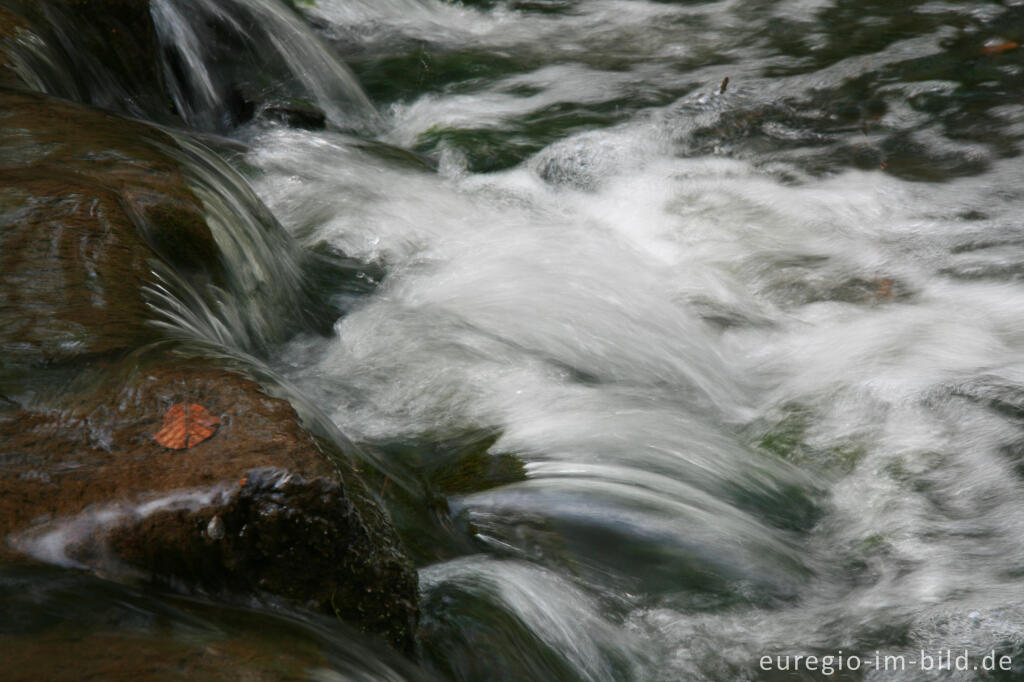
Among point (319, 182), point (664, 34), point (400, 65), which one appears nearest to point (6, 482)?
point (319, 182)

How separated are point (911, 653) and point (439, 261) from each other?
258cm

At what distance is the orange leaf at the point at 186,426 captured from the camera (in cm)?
192

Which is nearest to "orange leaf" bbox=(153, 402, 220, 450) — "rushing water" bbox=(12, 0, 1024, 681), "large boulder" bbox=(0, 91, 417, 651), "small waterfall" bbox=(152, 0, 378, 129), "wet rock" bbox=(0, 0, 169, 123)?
"large boulder" bbox=(0, 91, 417, 651)

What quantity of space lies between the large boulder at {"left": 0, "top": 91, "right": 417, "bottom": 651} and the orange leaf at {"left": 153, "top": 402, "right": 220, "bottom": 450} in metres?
0.01

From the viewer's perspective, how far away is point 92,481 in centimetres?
186

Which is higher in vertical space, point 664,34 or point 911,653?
point 664,34

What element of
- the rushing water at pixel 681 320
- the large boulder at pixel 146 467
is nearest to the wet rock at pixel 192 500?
the large boulder at pixel 146 467

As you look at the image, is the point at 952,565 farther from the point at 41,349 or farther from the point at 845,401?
the point at 41,349

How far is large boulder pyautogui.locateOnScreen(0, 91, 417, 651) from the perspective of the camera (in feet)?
5.96

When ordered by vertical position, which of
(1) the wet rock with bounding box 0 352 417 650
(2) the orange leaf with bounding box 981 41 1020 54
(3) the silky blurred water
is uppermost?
(1) the wet rock with bounding box 0 352 417 650

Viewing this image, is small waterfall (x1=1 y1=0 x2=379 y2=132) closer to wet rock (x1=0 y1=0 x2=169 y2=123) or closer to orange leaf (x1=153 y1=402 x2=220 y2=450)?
wet rock (x1=0 y1=0 x2=169 y2=123)

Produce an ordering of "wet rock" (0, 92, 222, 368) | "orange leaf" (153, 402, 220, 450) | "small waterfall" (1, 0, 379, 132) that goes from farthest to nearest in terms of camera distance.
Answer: "small waterfall" (1, 0, 379, 132) < "wet rock" (0, 92, 222, 368) < "orange leaf" (153, 402, 220, 450)

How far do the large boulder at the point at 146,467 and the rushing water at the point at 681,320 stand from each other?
0.24 m

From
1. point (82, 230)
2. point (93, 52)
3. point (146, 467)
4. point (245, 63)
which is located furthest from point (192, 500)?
point (245, 63)
